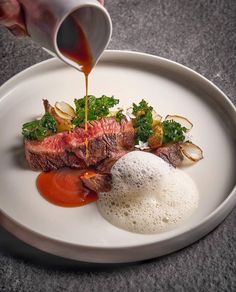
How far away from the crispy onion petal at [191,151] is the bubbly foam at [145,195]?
101 millimetres

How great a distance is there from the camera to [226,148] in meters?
2.11

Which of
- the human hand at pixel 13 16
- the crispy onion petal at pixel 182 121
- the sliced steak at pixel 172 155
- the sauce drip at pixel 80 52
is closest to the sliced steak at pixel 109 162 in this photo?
the sliced steak at pixel 172 155

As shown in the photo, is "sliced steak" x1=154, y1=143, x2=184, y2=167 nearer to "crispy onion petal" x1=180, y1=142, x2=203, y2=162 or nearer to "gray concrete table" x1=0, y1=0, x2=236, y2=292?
"crispy onion petal" x1=180, y1=142, x2=203, y2=162

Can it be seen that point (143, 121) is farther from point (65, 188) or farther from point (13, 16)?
point (13, 16)

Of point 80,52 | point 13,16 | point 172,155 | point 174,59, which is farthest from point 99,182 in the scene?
point 174,59

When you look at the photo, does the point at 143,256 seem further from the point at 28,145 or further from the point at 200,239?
→ the point at 28,145

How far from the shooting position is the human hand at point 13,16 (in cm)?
158

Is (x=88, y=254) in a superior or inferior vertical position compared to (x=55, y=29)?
inferior

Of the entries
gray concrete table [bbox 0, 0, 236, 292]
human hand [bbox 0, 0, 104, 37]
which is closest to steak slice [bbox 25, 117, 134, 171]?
gray concrete table [bbox 0, 0, 236, 292]

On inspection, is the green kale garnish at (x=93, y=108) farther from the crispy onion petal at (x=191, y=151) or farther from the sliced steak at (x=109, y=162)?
the crispy onion petal at (x=191, y=151)

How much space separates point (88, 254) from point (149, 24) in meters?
1.44

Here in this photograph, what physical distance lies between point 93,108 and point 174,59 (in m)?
0.65

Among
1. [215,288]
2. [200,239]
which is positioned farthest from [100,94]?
[215,288]

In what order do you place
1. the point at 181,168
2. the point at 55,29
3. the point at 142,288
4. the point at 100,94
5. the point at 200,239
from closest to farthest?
the point at 55,29, the point at 142,288, the point at 200,239, the point at 181,168, the point at 100,94
